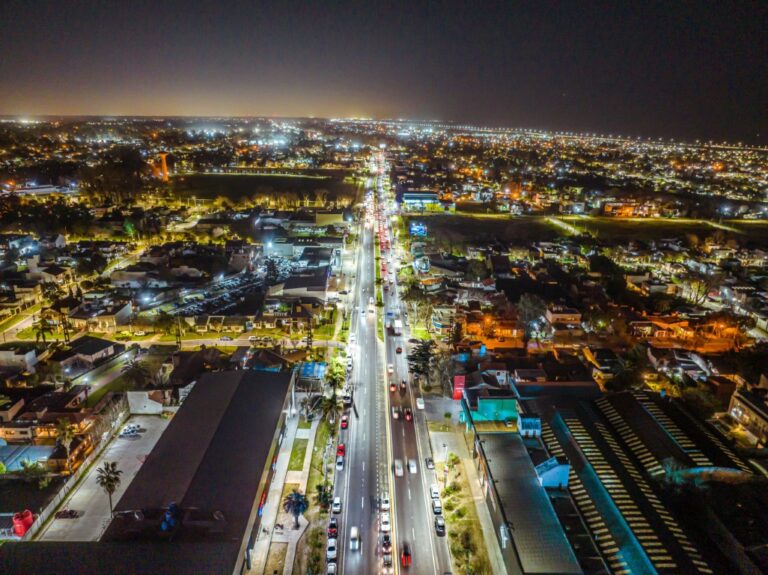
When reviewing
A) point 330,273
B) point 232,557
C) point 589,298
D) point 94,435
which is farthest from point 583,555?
point 330,273

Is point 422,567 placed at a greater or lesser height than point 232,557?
lesser

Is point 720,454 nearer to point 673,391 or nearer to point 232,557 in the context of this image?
point 673,391

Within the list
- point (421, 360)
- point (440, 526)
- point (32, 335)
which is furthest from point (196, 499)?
point (32, 335)

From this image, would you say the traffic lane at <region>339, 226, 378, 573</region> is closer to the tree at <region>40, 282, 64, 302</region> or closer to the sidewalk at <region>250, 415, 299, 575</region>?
the sidewalk at <region>250, 415, 299, 575</region>

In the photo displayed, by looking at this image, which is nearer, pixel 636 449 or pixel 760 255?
pixel 636 449

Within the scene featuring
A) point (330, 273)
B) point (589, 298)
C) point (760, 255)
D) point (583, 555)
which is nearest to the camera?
point (583, 555)

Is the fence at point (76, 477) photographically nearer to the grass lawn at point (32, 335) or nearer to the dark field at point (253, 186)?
the grass lawn at point (32, 335)

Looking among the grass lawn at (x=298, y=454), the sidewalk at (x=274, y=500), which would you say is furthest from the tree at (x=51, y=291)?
the grass lawn at (x=298, y=454)
